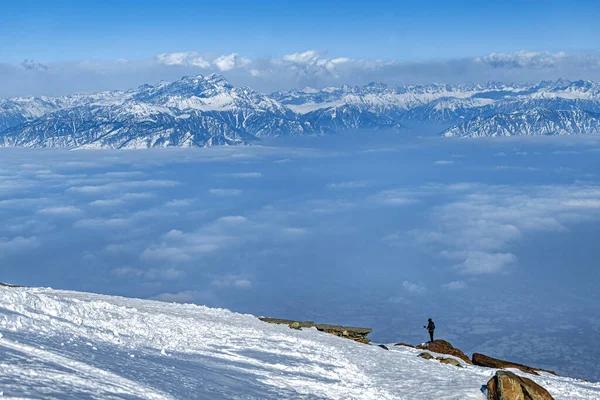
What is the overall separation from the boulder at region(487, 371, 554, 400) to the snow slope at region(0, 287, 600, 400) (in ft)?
2.93

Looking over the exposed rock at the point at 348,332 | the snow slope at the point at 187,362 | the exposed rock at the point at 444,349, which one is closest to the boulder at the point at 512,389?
the snow slope at the point at 187,362

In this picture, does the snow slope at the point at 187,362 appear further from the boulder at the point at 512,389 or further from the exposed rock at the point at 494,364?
the exposed rock at the point at 494,364

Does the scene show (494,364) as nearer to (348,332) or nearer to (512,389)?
(348,332)

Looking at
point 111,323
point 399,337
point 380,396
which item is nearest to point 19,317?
point 111,323

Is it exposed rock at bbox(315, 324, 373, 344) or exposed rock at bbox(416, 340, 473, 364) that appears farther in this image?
exposed rock at bbox(315, 324, 373, 344)

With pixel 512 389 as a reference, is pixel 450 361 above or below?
below

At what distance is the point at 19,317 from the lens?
23.3 metres

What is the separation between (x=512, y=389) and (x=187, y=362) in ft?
49.0

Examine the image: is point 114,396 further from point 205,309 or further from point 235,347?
point 205,309

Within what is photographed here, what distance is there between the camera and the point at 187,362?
81.0ft

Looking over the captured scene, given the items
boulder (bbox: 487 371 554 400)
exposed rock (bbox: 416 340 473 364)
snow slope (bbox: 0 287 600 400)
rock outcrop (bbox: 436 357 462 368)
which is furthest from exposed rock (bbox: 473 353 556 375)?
boulder (bbox: 487 371 554 400)

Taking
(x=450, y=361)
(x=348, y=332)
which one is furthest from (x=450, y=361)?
(x=348, y=332)

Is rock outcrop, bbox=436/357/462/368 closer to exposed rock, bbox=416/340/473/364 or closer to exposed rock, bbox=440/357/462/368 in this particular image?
exposed rock, bbox=440/357/462/368

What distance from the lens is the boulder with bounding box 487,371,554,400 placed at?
22922mm
